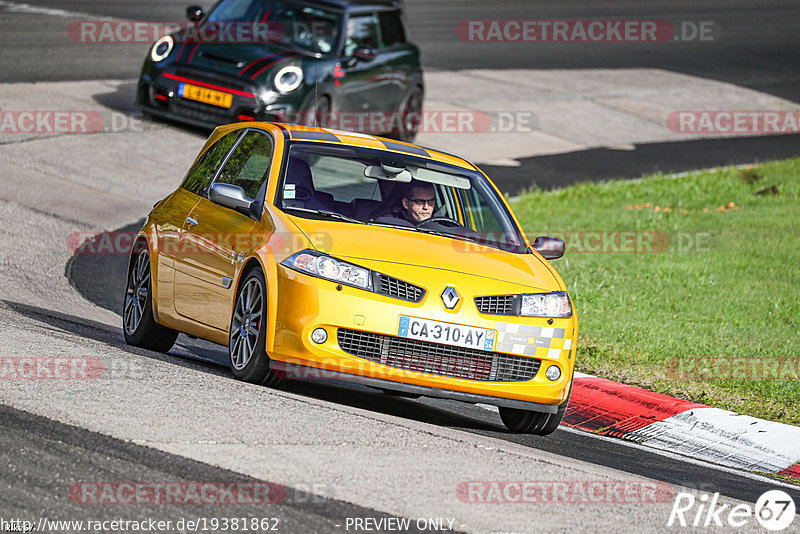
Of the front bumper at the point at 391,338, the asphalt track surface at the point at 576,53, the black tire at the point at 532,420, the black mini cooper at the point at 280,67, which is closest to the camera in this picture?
the front bumper at the point at 391,338

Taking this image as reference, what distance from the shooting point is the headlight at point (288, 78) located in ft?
55.4

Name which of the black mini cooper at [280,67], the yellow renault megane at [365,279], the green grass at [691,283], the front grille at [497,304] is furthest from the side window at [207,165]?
the black mini cooper at [280,67]

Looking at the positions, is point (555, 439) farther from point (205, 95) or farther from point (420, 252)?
point (205, 95)

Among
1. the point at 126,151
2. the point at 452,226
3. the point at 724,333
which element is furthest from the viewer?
the point at 126,151

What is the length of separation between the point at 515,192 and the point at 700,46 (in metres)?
19.6

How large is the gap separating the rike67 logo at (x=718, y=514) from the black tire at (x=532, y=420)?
1530 millimetres

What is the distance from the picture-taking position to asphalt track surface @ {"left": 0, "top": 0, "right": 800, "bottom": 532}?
530 centimetres

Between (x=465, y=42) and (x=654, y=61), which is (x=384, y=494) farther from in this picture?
(x=654, y=61)

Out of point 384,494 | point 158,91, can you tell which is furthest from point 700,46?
point 384,494

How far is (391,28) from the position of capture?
63.9ft

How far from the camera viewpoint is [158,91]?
56.3ft

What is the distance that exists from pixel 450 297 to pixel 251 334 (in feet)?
3.87

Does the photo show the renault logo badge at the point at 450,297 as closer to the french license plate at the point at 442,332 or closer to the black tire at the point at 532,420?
the french license plate at the point at 442,332

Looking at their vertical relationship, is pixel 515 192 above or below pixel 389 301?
below
